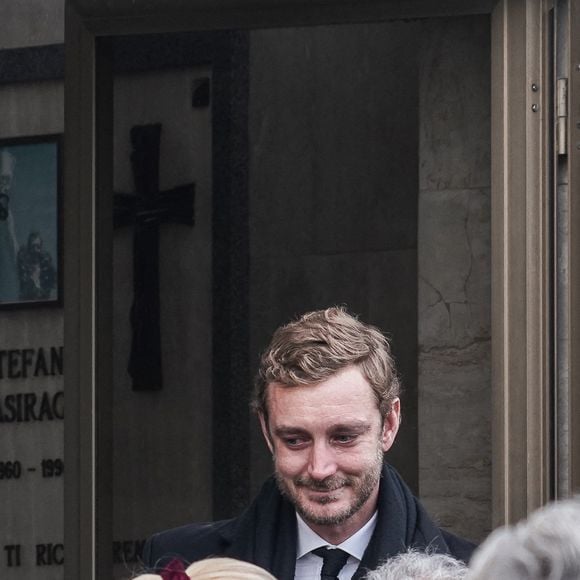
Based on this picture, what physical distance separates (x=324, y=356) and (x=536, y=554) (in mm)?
1692

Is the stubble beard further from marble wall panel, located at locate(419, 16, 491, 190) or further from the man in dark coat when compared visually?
marble wall panel, located at locate(419, 16, 491, 190)

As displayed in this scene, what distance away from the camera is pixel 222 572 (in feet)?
7.41

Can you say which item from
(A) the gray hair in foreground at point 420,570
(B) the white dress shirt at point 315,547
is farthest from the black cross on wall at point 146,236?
(A) the gray hair in foreground at point 420,570

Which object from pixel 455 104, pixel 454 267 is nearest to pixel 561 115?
pixel 455 104

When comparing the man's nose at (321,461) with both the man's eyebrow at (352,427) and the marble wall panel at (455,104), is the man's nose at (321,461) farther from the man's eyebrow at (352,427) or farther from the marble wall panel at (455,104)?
the marble wall panel at (455,104)

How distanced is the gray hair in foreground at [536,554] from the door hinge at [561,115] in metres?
2.55

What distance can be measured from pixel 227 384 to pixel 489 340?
30.8 inches

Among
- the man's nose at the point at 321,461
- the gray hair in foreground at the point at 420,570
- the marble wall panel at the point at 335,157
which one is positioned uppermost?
the marble wall panel at the point at 335,157

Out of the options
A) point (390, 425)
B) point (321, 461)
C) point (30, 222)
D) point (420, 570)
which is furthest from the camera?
point (30, 222)

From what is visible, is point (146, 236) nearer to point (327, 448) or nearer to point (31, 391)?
point (31, 391)

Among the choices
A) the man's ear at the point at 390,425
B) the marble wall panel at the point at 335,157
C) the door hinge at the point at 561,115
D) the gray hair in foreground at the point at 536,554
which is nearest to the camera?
the gray hair in foreground at the point at 536,554

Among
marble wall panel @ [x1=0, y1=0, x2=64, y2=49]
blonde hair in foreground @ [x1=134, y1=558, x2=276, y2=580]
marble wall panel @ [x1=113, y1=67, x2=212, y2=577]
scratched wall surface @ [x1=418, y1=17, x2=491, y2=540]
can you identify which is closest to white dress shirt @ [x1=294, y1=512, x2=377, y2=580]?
blonde hair in foreground @ [x1=134, y1=558, x2=276, y2=580]

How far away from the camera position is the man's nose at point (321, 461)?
10.6 ft

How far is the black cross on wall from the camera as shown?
181 inches
